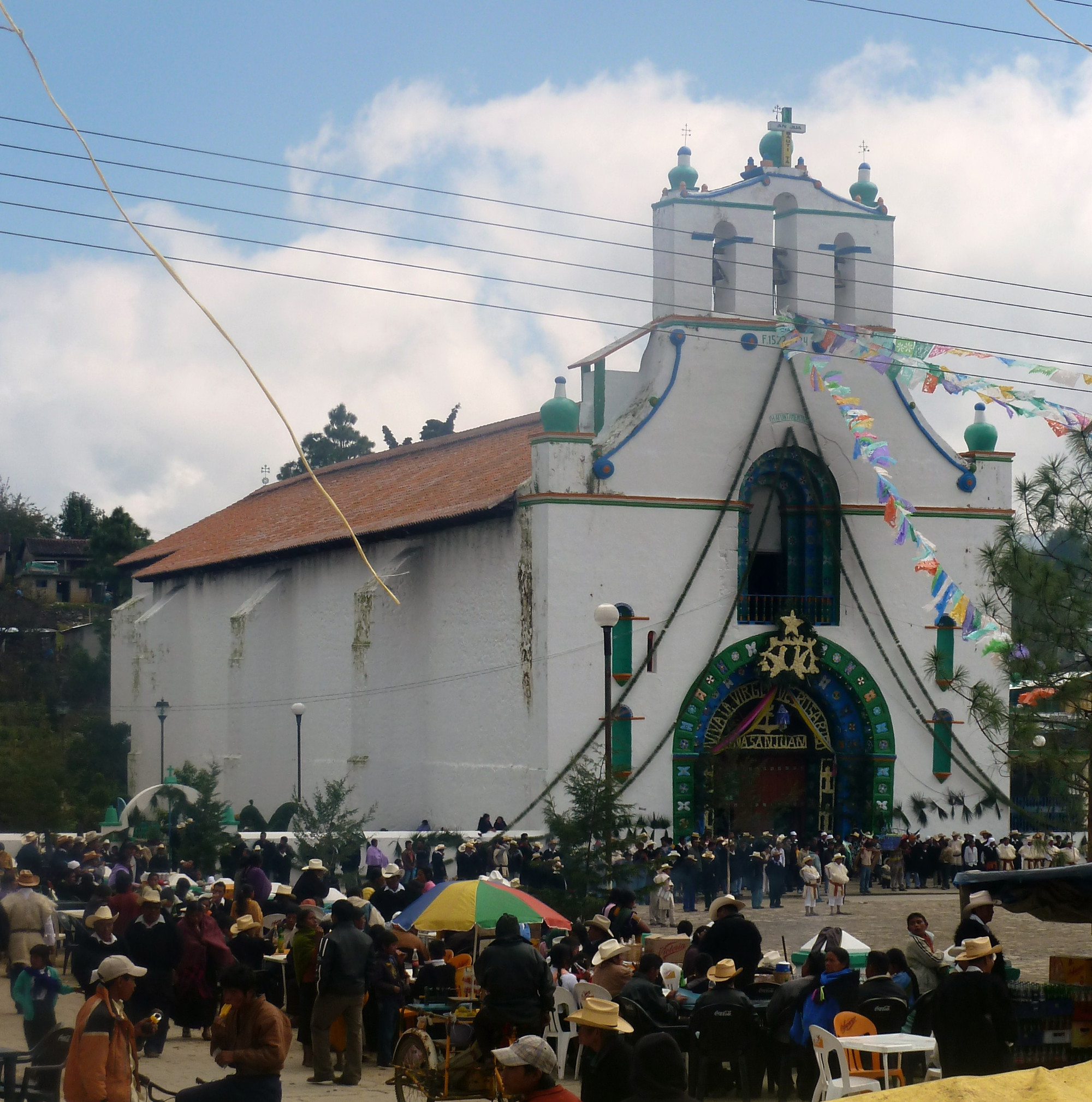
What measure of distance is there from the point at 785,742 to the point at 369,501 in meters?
13.0

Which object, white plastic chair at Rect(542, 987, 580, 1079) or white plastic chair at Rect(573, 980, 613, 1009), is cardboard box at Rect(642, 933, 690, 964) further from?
white plastic chair at Rect(573, 980, 613, 1009)

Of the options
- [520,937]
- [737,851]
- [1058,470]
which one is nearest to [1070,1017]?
[520,937]

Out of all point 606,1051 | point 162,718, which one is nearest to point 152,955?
point 606,1051

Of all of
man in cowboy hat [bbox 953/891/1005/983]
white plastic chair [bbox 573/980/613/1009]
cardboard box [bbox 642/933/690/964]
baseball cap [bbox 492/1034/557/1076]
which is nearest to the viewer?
baseball cap [bbox 492/1034/557/1076]

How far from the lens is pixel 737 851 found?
30.2 m

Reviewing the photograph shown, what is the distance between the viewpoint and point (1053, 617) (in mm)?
21875

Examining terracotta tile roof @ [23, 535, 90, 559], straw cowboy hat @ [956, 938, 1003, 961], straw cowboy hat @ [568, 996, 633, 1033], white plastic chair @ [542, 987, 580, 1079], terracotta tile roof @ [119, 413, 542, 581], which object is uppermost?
terracotta tile roof @ [23, 535, 90, 559]

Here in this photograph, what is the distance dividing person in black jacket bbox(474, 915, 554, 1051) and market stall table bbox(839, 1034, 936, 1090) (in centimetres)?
209

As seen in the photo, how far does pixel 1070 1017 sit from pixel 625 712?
20859mm

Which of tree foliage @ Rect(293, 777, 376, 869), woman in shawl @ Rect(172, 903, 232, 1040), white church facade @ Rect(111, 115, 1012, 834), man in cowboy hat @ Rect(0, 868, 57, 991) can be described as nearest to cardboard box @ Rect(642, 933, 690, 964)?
woman in shawl @ Rect(172, 903, 232, 1040)

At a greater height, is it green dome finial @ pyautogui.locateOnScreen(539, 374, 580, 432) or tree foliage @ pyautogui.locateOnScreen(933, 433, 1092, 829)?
green dome finial @ pyautogui.locateOnScreen(539, 374, 580, 432)

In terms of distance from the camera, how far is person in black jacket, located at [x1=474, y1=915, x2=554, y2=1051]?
12008 mm

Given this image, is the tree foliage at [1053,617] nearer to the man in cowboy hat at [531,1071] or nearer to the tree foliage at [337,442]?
the man in cowboy hat at [531,1071]

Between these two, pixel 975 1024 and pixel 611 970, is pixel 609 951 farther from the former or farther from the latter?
pixel 975 1024
